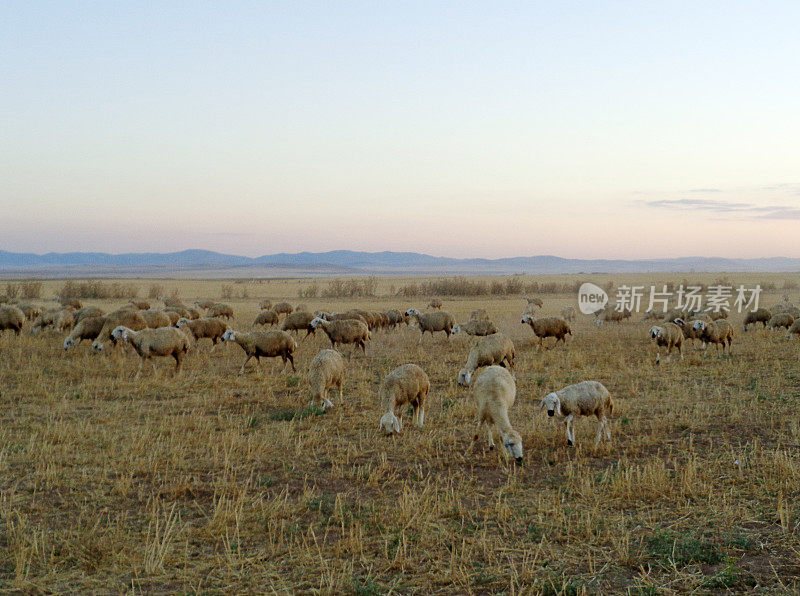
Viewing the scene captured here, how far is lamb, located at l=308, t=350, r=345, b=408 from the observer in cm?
1283

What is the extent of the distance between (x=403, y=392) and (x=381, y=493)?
3.27 meters

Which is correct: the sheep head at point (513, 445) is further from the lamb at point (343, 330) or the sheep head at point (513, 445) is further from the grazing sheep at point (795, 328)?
the grazing sheep at point (795, 328)

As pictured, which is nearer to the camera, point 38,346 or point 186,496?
point 186,496

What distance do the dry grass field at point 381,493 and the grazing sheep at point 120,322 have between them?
4.55 m

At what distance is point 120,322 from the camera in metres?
20.5

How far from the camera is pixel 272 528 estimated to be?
6.88 m

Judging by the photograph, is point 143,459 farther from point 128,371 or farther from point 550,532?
point 128,371

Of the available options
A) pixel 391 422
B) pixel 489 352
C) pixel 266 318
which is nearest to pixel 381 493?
pixel 391 422

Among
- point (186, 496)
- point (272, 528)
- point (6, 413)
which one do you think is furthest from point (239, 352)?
point (272, 528)

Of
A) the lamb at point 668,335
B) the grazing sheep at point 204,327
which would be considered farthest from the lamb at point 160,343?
the lamb at point 668,335

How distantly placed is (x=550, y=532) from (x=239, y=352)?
16.0 metres

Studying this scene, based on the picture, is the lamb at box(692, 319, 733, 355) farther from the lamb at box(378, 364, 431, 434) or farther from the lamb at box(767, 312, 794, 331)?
the lamb at box(378, 364, 431, 434)

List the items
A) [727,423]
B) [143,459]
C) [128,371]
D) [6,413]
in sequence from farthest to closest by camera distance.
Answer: [128,371] < [6,413] < [727,423] < [143,459]

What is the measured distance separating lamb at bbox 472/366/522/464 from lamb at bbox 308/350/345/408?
3.79 metres
